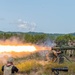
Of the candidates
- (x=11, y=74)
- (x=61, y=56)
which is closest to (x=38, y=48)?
(x=61, y=56)

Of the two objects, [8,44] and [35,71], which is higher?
[8,44]

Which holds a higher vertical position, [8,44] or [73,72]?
[8,44]

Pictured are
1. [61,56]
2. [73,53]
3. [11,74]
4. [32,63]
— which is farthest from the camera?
[73,53]

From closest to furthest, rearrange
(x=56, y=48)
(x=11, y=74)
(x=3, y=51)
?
(x=11, y=74) → (x=3, y=51) → (x=56, y=48)

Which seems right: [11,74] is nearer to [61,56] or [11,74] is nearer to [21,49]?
[21,49]

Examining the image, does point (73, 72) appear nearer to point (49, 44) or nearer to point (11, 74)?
point (49, 44)

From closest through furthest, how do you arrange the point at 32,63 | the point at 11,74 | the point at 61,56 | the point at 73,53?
the point at 11,74 < the point at 32,63 < the point at 61,56 < the point at 73,53

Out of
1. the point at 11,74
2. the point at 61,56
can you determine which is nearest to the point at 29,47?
the point at 61,56

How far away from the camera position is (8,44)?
87.5ft

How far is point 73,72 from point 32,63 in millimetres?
3349

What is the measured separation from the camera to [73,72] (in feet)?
83.3

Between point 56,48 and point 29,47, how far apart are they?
3.24 metres

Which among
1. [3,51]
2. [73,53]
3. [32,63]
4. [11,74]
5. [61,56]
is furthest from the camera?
[73,53]

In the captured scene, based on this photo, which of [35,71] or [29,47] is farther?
[29,47]
